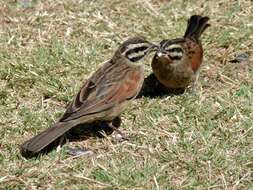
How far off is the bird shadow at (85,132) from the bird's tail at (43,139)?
16cm

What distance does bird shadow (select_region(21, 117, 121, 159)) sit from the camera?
720 centimetres

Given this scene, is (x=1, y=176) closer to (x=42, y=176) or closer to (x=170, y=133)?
(x=42, y=176)

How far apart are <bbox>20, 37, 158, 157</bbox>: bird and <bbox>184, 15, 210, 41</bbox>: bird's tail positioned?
1061mm

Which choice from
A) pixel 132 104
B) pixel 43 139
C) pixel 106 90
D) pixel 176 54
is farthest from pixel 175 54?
pixel 43 139

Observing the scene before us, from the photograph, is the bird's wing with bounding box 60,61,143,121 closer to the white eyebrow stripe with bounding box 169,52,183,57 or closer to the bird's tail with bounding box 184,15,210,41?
the white eyebrow stripe with bounding box 169,52,183,57

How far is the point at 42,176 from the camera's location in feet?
21.7

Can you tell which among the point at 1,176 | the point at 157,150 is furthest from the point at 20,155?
the point at 157,150

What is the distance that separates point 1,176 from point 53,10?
3.78 m

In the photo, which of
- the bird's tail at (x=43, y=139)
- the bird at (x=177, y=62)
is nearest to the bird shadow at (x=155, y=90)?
the bird at (x=177, y=62)

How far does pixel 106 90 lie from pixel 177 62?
1.23m

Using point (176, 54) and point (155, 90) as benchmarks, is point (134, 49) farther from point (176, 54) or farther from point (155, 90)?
point (155, 90)

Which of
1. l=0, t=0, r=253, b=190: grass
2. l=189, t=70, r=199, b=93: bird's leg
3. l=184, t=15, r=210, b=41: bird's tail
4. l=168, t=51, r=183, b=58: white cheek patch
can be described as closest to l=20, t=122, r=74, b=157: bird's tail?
l=0, t=0, r=253, b=190: grass

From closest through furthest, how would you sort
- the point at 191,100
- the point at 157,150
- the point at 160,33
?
1. the point at 157,150
2. the point at 191,100
3. the point at 160,33

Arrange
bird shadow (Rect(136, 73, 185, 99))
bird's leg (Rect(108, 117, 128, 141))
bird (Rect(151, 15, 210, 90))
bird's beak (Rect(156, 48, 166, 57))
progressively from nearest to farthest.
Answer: bird's leg (Rect(108, 117, 128, 141)) < bird's beak (Rect(156, 48, 166, 57)) < bird (Rect(151, 15, 210, 90)) < bird shadow (Rect(136, 73, 185, 99))
